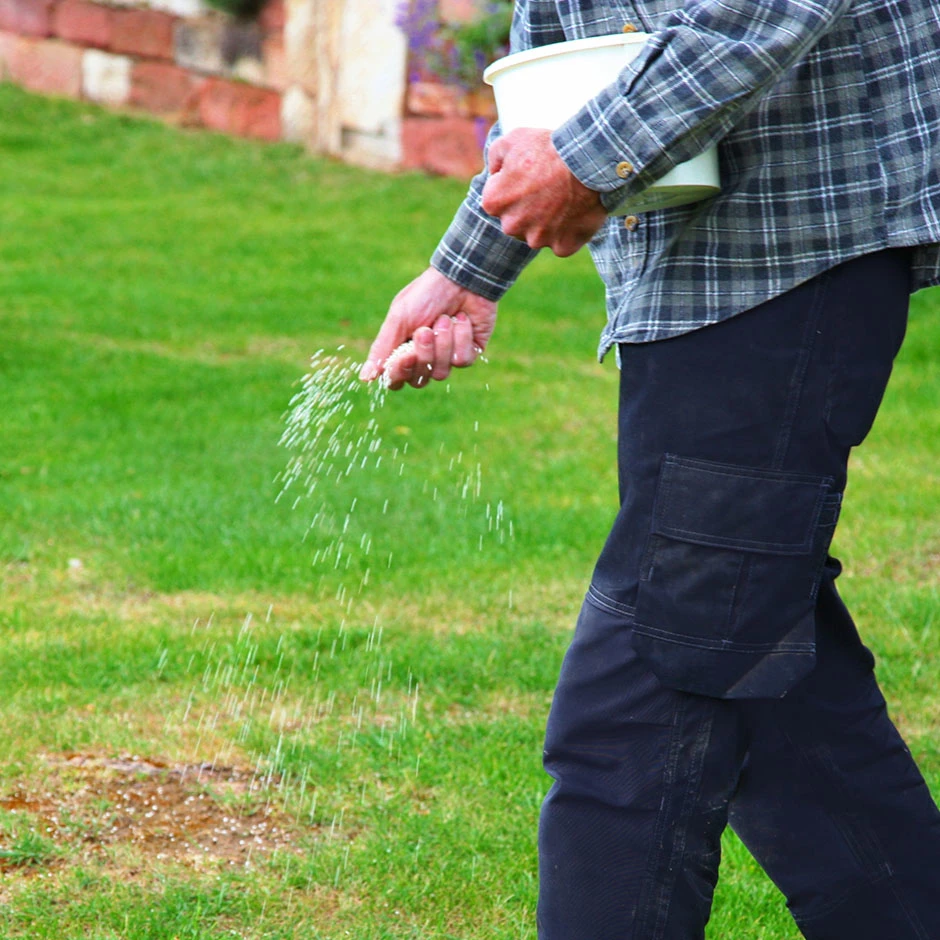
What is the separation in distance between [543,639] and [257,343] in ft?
13.2

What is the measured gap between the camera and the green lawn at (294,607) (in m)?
2.68

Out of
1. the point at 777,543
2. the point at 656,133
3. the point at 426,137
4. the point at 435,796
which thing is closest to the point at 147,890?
the point at 435,796

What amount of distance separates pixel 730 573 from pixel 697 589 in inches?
1.6

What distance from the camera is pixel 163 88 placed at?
543 inches

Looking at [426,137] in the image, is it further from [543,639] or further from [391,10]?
[543,639]

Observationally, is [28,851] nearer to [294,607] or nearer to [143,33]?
[294,607]

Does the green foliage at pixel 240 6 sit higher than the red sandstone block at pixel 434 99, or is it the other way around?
the green foliage at pixel 240 6

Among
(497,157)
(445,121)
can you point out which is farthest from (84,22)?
(497,157)

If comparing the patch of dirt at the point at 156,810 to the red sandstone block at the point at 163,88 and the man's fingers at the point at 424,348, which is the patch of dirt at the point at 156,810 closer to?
the man's fingers at the point at 424,348

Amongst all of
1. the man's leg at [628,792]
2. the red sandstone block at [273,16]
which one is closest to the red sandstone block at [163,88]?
the red sandstone block at [273,16]

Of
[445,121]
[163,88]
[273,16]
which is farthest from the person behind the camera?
[163,88]

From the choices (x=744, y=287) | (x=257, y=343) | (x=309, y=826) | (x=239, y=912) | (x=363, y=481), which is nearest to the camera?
(x=744, y=287)

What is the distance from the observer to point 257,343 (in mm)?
7512

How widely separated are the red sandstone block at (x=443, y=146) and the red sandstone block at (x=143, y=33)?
9.39 ft
